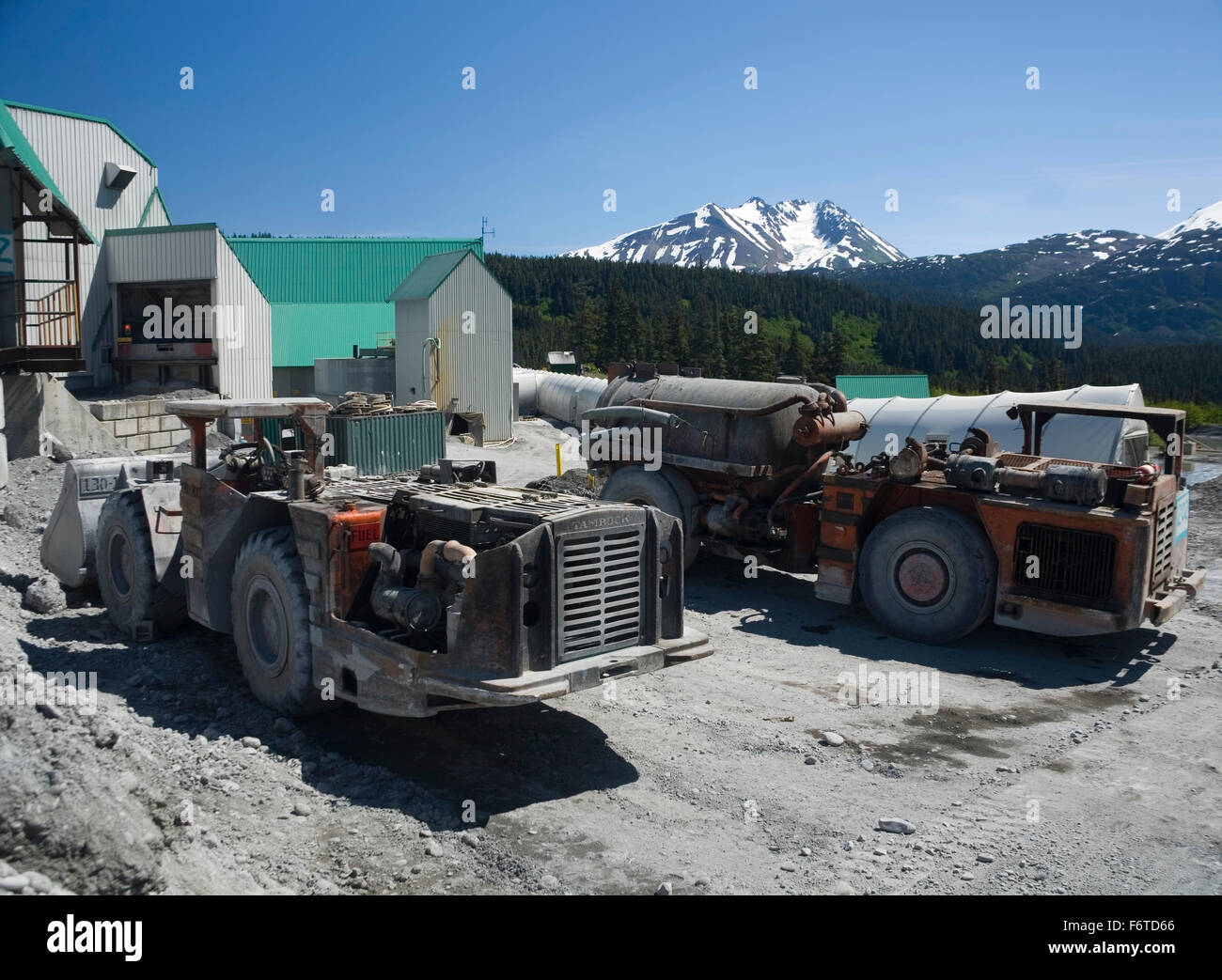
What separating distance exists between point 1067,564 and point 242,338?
23981mm

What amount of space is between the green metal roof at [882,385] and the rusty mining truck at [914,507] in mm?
19991

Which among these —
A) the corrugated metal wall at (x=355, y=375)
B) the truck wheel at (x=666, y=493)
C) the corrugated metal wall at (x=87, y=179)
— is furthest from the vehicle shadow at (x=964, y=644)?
the corrugated metal wall at (x=355, y=375)

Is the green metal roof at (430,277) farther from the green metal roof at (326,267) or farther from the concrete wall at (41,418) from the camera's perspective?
the concrete wall at (41,418)

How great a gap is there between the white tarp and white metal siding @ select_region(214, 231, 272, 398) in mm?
16150

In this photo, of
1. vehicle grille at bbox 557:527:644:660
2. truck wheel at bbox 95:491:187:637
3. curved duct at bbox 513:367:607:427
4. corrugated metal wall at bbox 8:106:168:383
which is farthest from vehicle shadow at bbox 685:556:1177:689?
curved duct at bbox 513:367:607:427

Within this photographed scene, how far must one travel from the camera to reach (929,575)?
415 inches

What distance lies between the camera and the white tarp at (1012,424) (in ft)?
55.5

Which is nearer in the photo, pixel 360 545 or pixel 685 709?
pixel 360 545

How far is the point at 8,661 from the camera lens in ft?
24.1

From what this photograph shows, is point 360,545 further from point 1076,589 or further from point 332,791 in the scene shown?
point 1076,589
